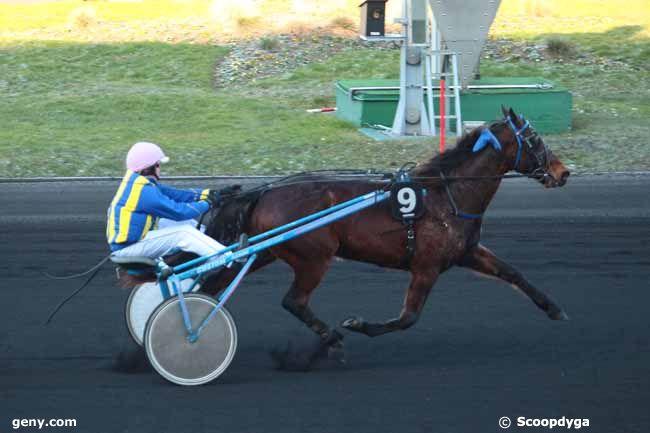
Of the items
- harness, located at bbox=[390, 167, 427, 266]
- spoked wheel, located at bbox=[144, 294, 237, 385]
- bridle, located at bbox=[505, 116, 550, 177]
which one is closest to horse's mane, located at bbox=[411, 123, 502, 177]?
bridle, located at bbox=[505, 116, 550, 177]

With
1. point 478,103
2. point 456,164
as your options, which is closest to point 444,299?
point 456,164

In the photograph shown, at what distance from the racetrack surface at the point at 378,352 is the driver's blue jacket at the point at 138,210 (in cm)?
87

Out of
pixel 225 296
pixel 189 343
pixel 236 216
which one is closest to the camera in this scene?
pixel 189 343

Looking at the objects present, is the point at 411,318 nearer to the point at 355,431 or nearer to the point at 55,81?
the point at 355,431

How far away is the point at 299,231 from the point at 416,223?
30.1 inches

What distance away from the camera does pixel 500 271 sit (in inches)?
281

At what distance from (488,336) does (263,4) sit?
22714mm

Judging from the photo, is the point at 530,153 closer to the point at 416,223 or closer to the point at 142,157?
the point at 416,223

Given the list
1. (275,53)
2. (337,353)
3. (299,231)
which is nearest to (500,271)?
(337,353)

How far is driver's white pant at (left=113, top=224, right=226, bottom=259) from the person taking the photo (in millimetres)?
6523

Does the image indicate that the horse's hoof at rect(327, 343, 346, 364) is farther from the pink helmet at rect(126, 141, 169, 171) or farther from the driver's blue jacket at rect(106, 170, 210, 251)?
the pink helmet at rect(126, 141, 169, 171)

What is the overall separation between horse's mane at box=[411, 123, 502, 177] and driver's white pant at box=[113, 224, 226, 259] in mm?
1473

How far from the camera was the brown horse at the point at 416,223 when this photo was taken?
6.80 meters

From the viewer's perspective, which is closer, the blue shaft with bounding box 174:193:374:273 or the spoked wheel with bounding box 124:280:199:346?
the blue shaft with bounding box 174:193:374:273
